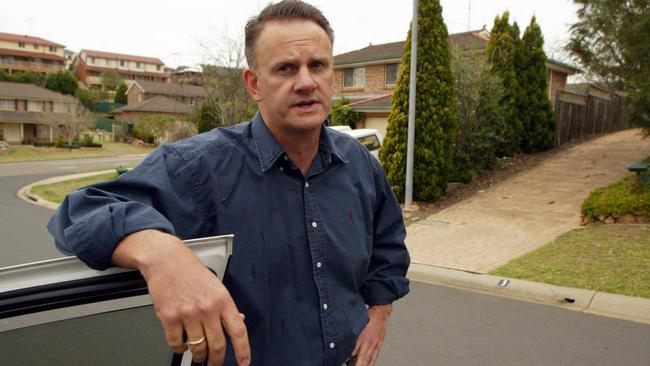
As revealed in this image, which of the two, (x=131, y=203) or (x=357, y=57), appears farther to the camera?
(x=357, y=57)

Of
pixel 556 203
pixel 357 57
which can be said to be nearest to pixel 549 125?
pixel 556 203

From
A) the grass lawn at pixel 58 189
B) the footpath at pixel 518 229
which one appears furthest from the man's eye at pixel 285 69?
the grass lawn at pixel 58 189

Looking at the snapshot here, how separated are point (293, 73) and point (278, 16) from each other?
19 centimetres

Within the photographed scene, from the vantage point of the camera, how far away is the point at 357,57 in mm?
25375

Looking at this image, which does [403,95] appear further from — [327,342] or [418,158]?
[327,342]

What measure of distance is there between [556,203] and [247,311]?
1035 cm

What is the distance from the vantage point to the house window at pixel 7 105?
159ft

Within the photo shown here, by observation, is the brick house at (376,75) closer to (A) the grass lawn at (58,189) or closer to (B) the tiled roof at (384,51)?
(B) the tiled roof at (384,51)

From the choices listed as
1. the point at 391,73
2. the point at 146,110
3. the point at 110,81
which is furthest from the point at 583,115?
the point at 110,81

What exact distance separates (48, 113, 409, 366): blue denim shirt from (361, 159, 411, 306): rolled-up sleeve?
18 centimetres

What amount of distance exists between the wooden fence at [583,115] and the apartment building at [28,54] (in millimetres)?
76569

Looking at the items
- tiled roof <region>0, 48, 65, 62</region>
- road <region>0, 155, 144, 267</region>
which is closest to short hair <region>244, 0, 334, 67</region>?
road <region>0, 155, 144, 267</region>

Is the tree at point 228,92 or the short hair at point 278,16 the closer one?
the short hair at point 278,16

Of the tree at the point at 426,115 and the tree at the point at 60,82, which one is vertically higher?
the tree at the point at 60,82
